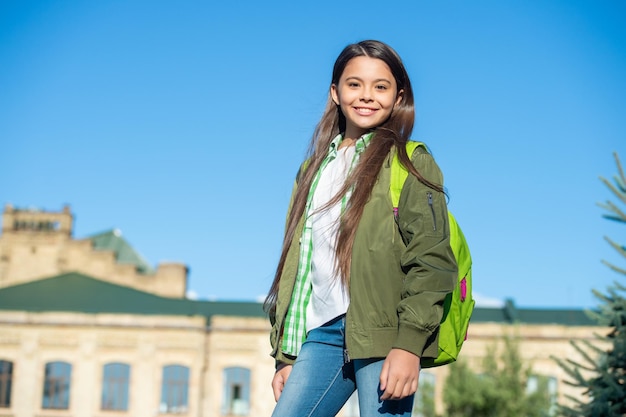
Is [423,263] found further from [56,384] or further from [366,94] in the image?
[56,384]

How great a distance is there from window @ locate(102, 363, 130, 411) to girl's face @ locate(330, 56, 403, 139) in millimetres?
35702

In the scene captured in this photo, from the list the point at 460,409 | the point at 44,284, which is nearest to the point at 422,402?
the point at 460,409

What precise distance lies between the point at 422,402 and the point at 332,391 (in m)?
29.9

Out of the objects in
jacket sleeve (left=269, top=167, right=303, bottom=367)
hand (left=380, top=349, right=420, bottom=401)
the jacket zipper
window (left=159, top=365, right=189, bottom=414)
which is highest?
window (left=159, top=365, right=189, bottom=414)

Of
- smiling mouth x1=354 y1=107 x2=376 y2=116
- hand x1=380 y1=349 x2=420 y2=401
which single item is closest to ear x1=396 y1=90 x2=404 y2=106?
smiling mouth x1=354 y1=107 x2=376 y2=116

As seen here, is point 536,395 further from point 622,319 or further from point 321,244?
point 321,244

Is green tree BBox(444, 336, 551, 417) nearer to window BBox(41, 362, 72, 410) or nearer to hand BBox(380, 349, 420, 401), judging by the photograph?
window BBox(41, 362, 72, 410)

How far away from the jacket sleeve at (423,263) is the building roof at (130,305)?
37.4m

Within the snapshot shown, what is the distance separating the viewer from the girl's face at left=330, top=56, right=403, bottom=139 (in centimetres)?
374

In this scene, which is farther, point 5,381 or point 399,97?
point 5,381

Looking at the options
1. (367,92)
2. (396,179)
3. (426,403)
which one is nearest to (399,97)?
(367,92)

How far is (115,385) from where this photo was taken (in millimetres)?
37938

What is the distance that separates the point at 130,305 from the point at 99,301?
1356 mm

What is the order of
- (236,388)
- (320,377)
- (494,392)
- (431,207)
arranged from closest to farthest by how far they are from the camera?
(431,207)
(320,377)
(494,392)
(236,388)
